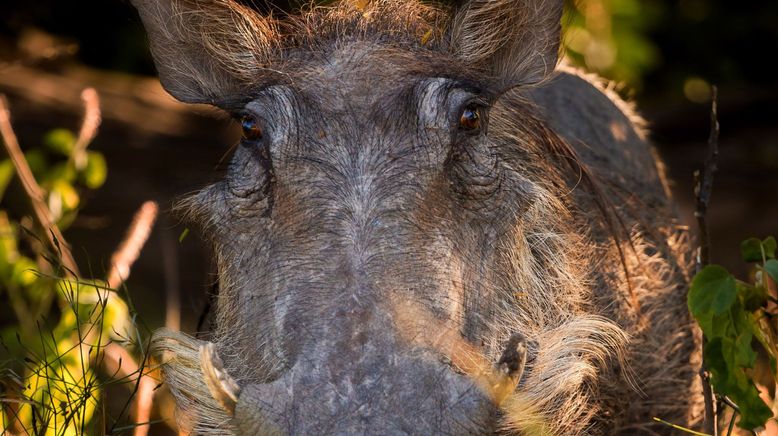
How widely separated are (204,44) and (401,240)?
1.05 m

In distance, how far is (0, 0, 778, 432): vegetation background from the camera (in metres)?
6.46

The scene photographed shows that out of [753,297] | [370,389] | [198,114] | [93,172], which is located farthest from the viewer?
[198,114]

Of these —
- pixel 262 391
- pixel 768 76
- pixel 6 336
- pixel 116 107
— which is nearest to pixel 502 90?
pixel 262 391

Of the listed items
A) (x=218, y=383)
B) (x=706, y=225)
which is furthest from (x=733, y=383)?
(x=218, y=383)

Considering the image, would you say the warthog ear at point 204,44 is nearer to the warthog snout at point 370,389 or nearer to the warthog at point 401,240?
the warthog at point 401,240

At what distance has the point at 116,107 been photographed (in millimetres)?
6812

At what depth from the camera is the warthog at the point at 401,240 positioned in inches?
88.4

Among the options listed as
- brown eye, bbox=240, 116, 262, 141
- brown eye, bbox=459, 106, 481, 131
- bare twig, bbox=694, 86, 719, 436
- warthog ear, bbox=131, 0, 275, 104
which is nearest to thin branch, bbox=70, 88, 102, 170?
warthog ear, bbox=131, 0, 275, 104

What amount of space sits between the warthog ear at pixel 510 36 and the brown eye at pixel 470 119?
25 cm

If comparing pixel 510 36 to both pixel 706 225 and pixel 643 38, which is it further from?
pixel 643 38

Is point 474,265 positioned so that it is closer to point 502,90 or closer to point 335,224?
point 335,224

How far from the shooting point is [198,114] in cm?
634

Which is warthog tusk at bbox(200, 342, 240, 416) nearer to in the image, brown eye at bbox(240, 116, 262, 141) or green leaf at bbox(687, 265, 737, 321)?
brown eye at bbox(240, 116, 262, 141)

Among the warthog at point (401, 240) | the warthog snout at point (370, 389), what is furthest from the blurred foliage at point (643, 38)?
the warthog snout at point (370, 389)
